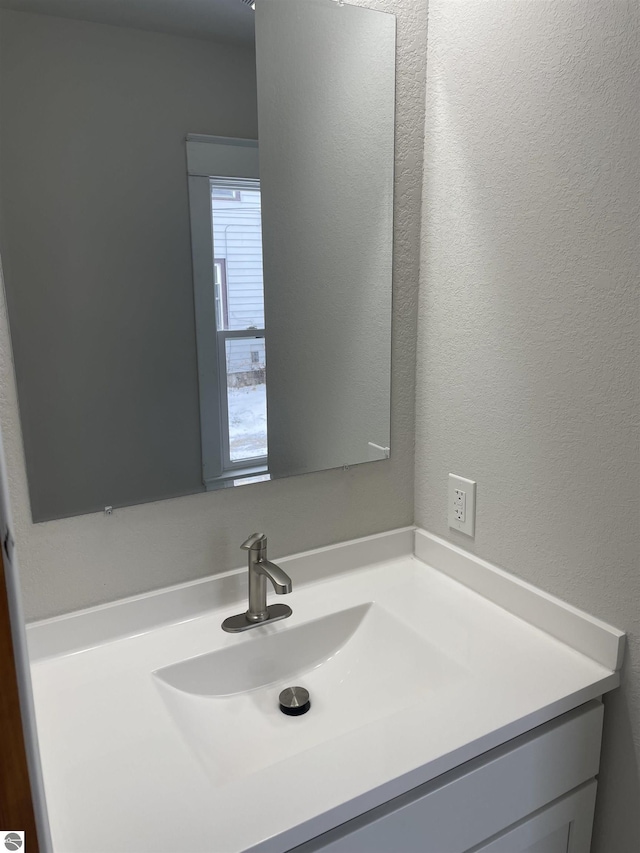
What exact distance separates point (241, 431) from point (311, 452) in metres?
0.16

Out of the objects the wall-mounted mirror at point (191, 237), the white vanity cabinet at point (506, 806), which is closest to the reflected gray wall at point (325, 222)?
the wall-mounted mirror at point (191, 237)

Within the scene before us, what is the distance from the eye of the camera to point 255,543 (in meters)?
1.11

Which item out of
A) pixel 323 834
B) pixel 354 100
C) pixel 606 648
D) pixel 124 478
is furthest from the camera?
pixel 354 100

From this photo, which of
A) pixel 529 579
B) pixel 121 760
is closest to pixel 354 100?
pixel 529 579

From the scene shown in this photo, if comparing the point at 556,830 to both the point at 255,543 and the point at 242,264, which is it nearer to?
the point at 255,543

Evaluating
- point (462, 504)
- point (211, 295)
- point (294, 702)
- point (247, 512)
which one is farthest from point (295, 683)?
point (211, 295)

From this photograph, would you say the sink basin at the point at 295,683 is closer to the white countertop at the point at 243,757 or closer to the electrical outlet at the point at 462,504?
the white countertop at the point at 243,757

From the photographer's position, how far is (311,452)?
1249 millimetres

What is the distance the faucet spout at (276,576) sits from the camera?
1.04 metres

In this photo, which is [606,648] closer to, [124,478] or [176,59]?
[124,478]

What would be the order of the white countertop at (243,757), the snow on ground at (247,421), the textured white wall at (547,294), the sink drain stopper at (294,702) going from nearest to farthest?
the white countertop at (243,757)
the textured white wall at (547,294)
the sink drain stopper at (294,702)
the snow on ground at (247,421)

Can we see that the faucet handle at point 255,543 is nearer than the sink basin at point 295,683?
No

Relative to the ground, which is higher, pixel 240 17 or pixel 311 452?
pixel 240 17

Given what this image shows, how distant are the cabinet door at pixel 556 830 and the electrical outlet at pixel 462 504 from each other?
46 cm
